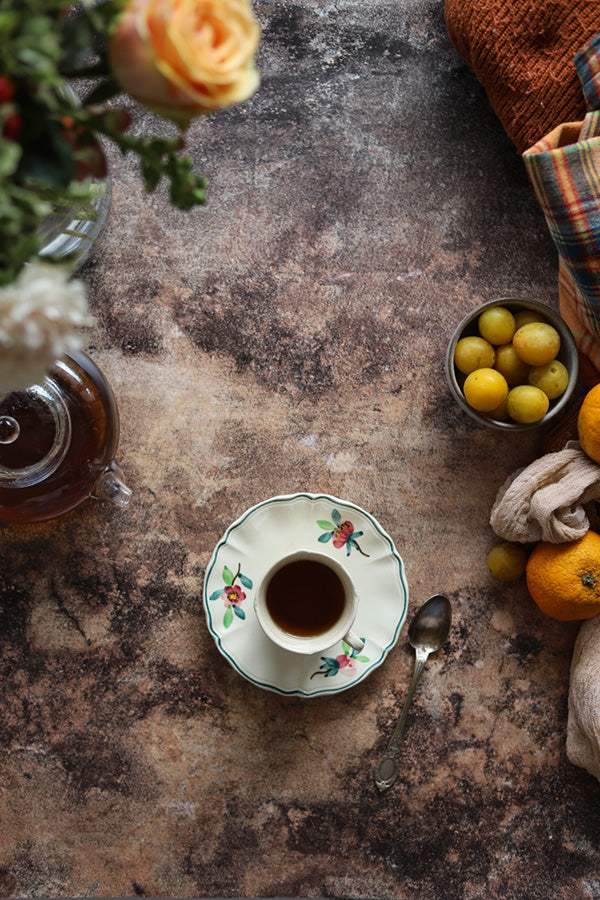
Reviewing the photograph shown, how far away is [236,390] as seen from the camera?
1305mm

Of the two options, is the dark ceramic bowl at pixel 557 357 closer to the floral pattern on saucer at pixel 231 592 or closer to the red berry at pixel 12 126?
the floral pattern on saucer at pixel 231 592

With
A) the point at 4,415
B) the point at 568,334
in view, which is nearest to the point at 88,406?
the point at 4,415

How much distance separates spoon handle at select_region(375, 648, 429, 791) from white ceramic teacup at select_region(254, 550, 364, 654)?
0.58 ft

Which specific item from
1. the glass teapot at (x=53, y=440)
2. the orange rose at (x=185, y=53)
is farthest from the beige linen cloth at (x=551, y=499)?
the orange rose at (x=185, y=53)

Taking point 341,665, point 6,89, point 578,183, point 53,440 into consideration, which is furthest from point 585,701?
point 6,89

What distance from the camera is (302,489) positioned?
130 centimetres

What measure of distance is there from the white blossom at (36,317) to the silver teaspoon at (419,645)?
35.9 inches

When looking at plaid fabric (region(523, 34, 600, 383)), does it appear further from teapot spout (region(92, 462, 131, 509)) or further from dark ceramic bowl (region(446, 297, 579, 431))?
teapot spout (region(92, 462, 131, 509))

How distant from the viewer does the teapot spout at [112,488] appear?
121 cm

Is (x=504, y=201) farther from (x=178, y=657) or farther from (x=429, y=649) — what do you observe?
→ (x=178, y=657)

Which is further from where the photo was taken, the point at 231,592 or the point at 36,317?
the point at 231,592

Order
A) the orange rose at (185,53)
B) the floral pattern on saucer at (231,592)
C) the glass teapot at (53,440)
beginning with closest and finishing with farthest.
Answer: the orange rose at (185,53) → the glass teapot at (53,440) → the floral pattern on saucer at (231,592)

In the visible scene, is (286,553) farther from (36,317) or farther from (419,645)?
(36,317)

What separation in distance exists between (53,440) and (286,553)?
0.42 metres
